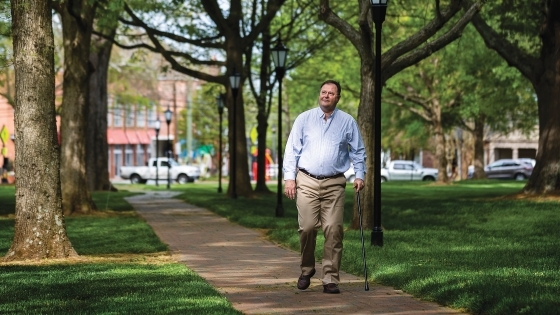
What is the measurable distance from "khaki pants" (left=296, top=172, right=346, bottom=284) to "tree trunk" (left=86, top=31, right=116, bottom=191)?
3117 centimetres

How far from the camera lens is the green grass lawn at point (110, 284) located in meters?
8.91

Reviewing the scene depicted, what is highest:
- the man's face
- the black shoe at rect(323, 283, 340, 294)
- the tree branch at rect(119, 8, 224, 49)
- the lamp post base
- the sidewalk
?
the tree branch at rect(119, 8, 224, 49)

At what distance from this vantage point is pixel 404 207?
26.5 metres

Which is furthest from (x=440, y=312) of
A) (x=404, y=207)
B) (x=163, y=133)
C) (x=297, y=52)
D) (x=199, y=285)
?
(x=163, y=133)

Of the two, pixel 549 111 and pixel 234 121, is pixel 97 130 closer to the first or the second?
pixel 234 121

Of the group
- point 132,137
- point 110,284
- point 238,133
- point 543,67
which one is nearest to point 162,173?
point 132,137

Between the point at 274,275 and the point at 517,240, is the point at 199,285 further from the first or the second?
the point at 517,240

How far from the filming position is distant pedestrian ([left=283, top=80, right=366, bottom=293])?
10.2m

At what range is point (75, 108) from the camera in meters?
24.1

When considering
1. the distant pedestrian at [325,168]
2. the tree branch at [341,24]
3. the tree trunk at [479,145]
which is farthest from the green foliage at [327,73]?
the distant pedestrian at [325,168]

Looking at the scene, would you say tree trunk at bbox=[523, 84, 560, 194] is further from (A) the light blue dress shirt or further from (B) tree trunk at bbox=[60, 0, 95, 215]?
(A) the light blue dress shirt

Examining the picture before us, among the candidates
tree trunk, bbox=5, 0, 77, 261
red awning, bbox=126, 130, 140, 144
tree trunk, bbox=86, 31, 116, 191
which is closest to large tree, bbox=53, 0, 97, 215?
tree trunk, bbox=5, 0, 77, 261

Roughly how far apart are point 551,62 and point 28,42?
16.1m

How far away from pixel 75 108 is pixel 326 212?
14.6 m
